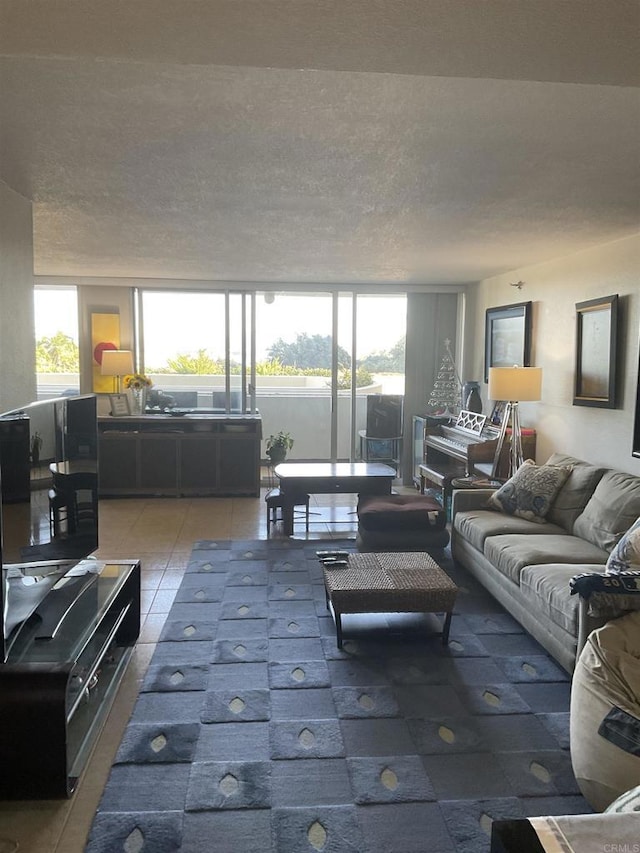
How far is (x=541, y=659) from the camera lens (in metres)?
3.23

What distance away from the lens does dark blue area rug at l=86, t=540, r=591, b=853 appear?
205 centimetres

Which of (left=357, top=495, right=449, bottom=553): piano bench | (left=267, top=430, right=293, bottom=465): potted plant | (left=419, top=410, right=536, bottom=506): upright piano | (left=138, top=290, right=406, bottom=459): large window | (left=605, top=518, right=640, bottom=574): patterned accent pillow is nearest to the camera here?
(left=605, top=518, right=640, bottom=574): patterned accent pillow

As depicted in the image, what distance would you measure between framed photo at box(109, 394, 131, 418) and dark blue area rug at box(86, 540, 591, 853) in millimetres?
3702

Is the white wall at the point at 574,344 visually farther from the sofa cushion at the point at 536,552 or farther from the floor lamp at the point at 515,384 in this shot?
the sofa cushion at the point at 536,552

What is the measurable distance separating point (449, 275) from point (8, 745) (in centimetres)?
573

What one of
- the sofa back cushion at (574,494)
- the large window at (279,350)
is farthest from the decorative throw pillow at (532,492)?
the large window at (279,350)

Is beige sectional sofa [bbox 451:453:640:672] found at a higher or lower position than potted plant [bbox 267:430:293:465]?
lower

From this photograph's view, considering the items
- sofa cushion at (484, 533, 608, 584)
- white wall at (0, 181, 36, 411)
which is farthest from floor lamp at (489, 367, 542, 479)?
white wall at (0, 181, 36, 411)

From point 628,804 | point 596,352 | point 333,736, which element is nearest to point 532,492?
point 596,352

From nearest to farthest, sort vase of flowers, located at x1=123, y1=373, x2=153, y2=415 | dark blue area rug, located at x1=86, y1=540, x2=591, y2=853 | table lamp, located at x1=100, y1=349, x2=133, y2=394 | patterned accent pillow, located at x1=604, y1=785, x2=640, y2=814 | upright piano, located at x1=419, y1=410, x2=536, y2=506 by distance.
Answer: patterned accent pillow, located at x1=604, y1=785, x2=640, y2=814 → dark blue area rug, located at x1=86, y1=540, x2=591, y2=853 → upright piano, located at x1=419, y1=410, x2=536, y2=506 → table lamp, located at x1=100, y1=349, x2=133, y2=394 → vase of flowers, located at x1=123, y1=373, x2=153, y2=415

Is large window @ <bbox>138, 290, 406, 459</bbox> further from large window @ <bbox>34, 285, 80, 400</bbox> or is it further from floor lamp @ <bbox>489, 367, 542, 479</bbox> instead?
floor lamp @ <bbox>489, 367, 542, 479</bbox>

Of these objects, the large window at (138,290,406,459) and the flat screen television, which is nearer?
the flat screen television

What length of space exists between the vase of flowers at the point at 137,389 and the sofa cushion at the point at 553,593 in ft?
16.6

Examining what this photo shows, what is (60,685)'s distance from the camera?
215 centimetres
